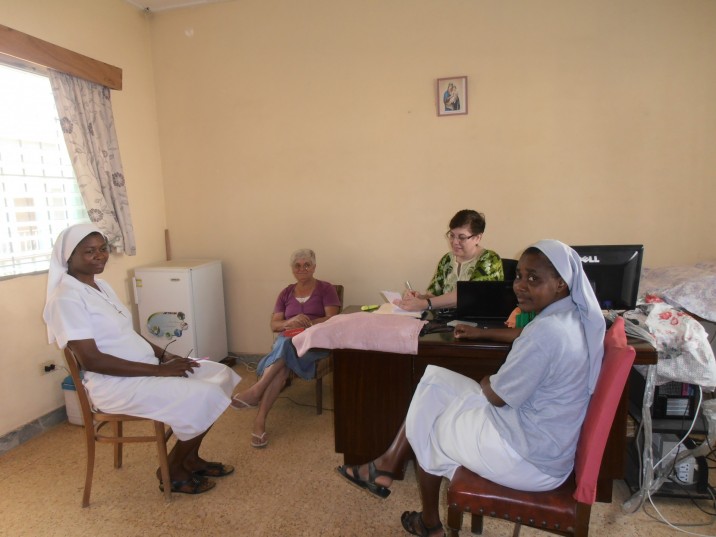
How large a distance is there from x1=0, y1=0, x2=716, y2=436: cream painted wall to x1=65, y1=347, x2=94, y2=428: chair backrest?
3.16 feet

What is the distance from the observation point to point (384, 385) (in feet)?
6.92

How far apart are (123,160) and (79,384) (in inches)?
79.4

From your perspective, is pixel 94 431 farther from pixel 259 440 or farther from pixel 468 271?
pixel 468 271

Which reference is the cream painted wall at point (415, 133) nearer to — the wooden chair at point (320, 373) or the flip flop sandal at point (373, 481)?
the wooden chair at point (320, 373)

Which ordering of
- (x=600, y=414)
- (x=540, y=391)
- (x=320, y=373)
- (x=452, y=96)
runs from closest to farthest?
(x=600, y=414), (x=540, y=391), (x=320, y=373), (x=452, y=96)

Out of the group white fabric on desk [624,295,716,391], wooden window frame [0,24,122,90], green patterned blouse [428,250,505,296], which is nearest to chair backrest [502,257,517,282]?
green patterned blouse [428,250,505,296]

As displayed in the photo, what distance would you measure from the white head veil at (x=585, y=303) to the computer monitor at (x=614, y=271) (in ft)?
2.09

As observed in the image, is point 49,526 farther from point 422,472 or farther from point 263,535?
point 422,472

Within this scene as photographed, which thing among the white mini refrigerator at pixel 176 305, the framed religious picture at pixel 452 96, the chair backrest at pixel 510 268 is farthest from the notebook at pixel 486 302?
the white mini refrigerator at pixel 176 305

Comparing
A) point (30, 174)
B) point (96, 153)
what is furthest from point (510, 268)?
point (30, 174)

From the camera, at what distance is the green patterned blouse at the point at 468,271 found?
96.7 inches

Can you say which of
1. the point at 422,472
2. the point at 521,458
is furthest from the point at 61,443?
the point at 521,458

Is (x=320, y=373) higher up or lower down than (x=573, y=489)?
lower down

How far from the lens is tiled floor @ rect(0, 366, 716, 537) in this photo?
190cm
